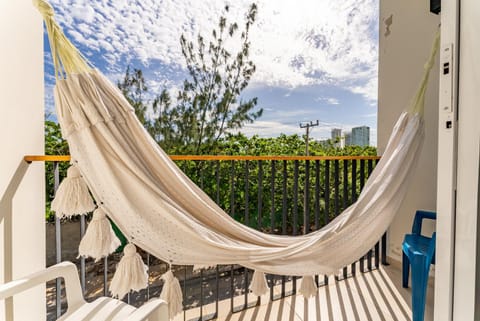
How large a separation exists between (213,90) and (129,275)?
263cm

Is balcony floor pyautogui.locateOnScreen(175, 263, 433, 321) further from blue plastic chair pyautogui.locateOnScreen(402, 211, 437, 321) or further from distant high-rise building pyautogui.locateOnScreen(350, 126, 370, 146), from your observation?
distant high-rise building pyautogui.locateOnScreen(350, 126, 370, 146)

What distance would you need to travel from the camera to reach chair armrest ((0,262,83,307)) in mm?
752

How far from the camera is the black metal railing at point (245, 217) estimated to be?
169cm

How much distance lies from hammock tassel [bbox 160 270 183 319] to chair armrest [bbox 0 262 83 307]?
337 mm

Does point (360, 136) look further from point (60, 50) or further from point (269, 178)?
point (60, 50)

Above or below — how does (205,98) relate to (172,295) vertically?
above

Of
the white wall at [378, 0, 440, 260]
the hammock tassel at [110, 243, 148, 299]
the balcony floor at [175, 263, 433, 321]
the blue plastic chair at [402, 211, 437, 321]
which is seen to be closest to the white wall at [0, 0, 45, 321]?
the hammock tassel at [110, 243, 148, 299]

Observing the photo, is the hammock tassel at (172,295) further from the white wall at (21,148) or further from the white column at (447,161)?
the white column at (447,161)

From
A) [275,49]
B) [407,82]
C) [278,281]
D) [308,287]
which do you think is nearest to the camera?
[308,287]

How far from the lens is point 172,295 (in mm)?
1038

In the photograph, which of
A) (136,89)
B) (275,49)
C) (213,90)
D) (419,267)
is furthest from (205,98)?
(419,267)

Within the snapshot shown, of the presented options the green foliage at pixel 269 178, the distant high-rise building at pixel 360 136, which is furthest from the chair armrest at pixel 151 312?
the distant high-rise building at pixel 360 136

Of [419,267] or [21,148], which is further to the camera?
[419,267]

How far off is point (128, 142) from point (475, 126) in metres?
1.21
